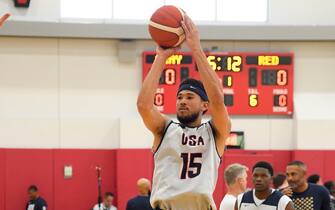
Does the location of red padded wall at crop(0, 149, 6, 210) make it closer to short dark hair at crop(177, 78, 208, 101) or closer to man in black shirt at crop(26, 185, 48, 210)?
man in black shirt at crop(26, 185, 48, 210)

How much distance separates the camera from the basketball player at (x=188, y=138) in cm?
370

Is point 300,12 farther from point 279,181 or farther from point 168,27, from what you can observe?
point 168,27

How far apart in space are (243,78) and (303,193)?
24.8 feet

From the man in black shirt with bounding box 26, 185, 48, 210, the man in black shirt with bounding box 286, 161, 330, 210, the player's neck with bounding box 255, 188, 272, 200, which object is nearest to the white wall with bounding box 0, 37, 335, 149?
the man in black shirt with bounding box 26, 185, 48, 210

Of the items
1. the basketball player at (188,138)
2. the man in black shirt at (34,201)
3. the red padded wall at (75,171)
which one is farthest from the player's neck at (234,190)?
the man in black shirt at (34,201)

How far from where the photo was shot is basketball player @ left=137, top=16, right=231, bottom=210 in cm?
370

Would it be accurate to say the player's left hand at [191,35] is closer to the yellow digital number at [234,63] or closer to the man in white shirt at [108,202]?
the yellow digital number at [234,63]

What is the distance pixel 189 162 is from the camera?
373 centimetres

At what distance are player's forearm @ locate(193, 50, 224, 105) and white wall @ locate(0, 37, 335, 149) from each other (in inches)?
413

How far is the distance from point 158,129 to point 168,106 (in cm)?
1013

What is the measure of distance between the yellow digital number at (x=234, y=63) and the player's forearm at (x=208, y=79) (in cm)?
1025

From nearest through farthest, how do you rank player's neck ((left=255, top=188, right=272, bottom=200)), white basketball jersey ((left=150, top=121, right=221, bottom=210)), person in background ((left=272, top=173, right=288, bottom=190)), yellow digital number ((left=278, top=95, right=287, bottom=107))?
1. white basketball jersey ((left=150, top=121, right=221, bottom=210))
2. player's neck ((left=255, top=188, right=272, bottom=200))
3. person in background ((left=272, top=173, right=288, bottom=190))
4. yellow digital number ((left=278, top=95, right=287, bottom=107))

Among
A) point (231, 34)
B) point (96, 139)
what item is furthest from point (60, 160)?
point (231, 34)

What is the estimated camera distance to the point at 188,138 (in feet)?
12.3
